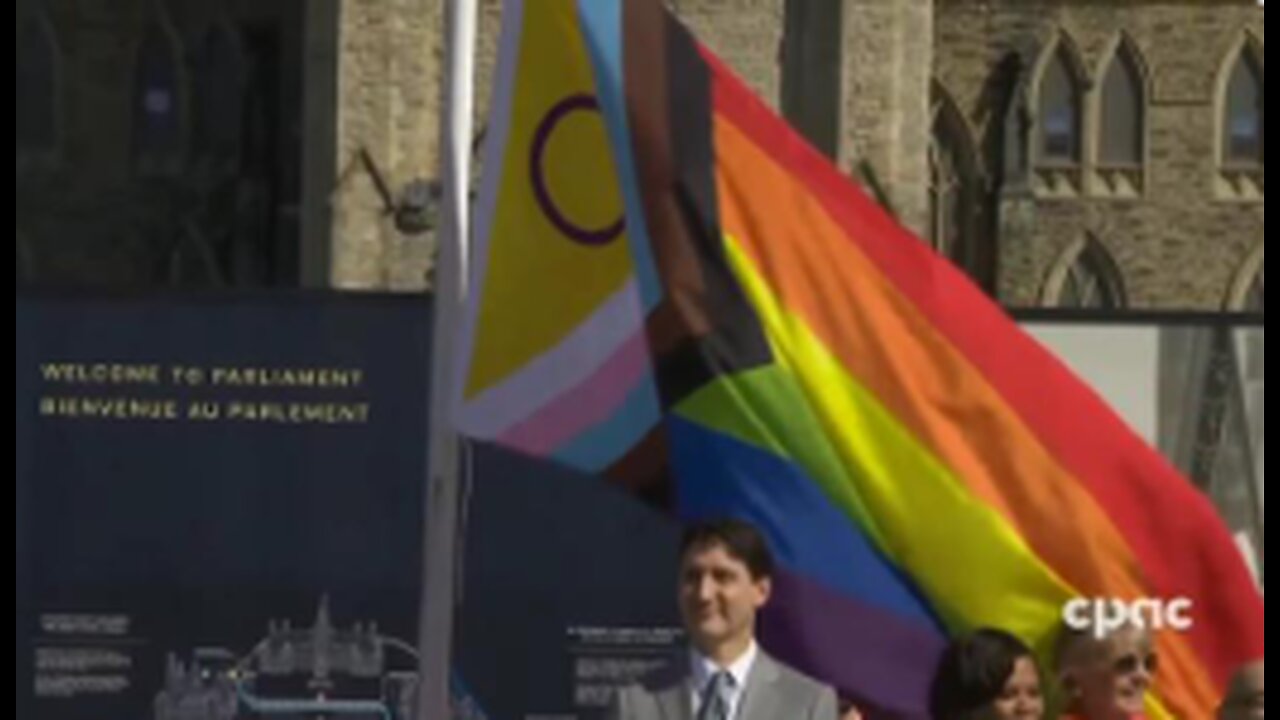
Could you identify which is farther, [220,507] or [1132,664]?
[220,507]

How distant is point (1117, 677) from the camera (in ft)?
26.9

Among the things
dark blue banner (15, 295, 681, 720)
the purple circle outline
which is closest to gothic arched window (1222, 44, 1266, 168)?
dark blue banner (15, 295, 681, 720)

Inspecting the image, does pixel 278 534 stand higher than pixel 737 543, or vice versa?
pixel 737 543

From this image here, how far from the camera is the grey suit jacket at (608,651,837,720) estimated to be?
816 cm

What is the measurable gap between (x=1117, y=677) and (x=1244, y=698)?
0.71 feet

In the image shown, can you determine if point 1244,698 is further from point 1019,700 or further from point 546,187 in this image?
point 546,187

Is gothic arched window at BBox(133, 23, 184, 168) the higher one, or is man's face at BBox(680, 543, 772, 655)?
gothic arched window at BBox(133, 23, 184, 168)

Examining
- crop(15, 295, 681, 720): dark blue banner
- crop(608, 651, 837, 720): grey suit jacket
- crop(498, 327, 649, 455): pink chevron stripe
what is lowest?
crop(15, 295, 681, 720): dark blue banner

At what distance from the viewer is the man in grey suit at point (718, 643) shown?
26.7 feet

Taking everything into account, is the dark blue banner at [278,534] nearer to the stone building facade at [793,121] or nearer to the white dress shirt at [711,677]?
the white dress shirt at [711,677]

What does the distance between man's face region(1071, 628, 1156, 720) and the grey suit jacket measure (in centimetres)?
44

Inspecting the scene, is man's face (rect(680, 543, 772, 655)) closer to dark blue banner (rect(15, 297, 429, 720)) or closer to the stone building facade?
dark blue banner (rect(15, 297, 429, 720))

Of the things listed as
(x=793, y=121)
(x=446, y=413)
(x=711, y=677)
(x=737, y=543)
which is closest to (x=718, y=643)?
(x=711, y=677)

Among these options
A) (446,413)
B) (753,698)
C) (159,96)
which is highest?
(159,96)
